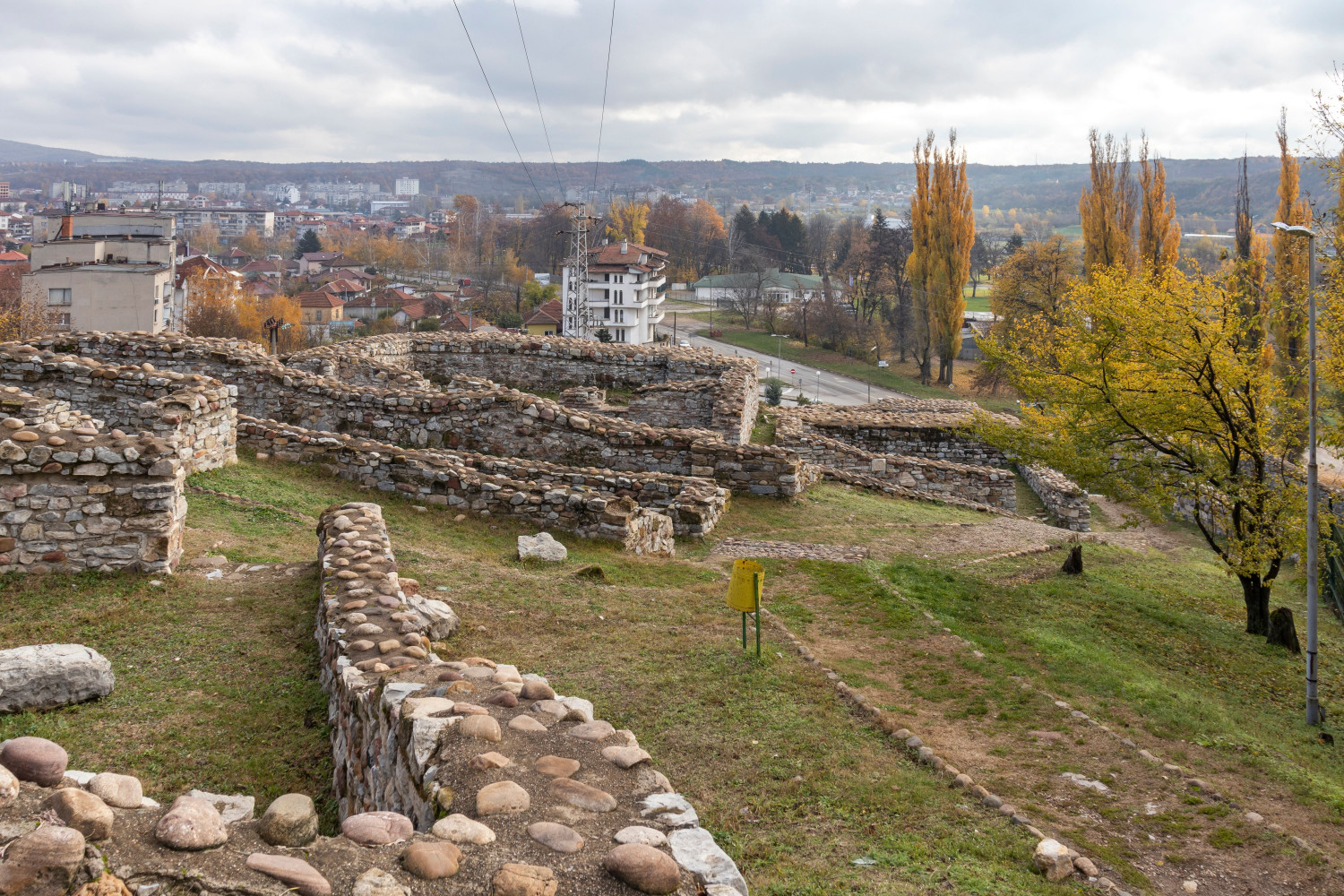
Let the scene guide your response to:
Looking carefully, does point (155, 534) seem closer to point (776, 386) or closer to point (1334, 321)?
point (1334, 321)

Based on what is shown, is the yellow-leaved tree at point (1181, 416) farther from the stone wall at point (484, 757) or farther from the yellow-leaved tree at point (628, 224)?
the yellow-leaved tree at point (628, 224)

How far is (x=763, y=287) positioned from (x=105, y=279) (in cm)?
6357

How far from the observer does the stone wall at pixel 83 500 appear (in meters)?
8.74

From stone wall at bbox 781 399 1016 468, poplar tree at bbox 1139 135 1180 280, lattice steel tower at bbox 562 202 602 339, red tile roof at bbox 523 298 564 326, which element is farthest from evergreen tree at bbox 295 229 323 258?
stone wall at bbox 781 399 1016 468

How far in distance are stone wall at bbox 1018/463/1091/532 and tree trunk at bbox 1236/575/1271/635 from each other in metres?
7.67

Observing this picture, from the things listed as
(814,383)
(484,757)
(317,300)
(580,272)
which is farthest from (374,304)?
(484,757)

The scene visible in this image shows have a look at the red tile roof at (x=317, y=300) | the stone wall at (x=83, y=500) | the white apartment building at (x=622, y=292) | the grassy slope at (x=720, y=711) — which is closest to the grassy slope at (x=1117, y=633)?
the grassy slope at (x=720, y=711)

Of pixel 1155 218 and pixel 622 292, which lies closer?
pixel 1155 218

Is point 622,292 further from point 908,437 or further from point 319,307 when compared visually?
point 908,437

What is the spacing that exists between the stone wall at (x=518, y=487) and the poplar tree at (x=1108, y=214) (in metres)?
45.5

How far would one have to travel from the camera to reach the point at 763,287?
4070 inches

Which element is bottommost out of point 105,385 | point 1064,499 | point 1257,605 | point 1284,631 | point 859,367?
point 1284,631

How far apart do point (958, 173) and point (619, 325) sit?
1167 inches

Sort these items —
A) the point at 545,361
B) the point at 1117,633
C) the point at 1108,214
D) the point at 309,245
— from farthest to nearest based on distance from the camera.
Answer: the point at 309,245
the point at 1108,214
the point at 545,361
the point at 1117,633
